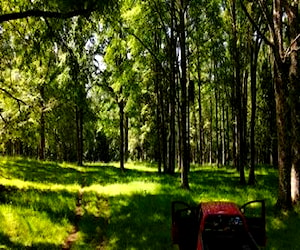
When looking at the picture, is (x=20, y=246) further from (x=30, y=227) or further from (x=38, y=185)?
(x=38, y=185)

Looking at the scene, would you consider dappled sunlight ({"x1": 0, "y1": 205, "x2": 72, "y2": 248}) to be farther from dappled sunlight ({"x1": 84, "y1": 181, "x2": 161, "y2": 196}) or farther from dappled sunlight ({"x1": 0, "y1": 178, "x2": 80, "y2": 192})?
dappled sunlight ({"x1": 0, "y1": 178, "x2": 80, "y2": 192})

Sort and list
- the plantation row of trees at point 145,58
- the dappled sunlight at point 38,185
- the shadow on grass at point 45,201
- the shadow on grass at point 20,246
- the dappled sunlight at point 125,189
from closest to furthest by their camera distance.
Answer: the shadow on grass at point 20,246, the plantation row of trees at point 145,58, the shadow on grass at point 45,201, the dappled sunlight at point 125,189, the dappled sunlight at point 38,185

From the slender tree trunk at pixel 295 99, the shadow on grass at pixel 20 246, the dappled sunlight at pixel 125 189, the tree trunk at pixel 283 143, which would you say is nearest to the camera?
the shadow on grass at pixel 20 246

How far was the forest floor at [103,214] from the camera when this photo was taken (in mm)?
12445

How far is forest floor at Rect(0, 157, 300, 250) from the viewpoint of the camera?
40.8 ft

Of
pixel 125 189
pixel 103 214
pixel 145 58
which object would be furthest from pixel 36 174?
pixel 103 214

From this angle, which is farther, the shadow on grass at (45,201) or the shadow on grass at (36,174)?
the shadow on grass at (36,174)

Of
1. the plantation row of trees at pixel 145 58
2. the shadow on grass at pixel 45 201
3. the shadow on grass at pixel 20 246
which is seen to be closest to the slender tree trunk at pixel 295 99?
the plantation row of trees at pixel 145 58

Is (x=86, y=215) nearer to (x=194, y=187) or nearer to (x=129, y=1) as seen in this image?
(x=194, y=187)

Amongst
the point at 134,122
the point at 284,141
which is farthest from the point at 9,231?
the point at 134,122

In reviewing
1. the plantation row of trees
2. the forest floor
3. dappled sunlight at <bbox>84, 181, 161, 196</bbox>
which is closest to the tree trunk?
the plantation row of trees

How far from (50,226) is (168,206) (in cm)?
464

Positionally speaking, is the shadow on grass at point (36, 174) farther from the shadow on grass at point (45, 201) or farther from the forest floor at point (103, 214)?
the shadow on grass at point (45, 201)

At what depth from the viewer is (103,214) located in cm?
1625
